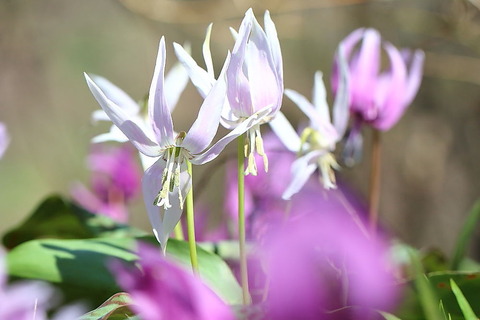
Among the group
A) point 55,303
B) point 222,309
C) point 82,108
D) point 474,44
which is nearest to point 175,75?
point 55,303

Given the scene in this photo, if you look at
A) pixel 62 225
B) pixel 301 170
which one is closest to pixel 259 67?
pixel 301 170

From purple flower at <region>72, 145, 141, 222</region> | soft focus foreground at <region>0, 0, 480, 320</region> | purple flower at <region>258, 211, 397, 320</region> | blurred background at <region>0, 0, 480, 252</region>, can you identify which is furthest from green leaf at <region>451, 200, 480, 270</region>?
Result: blurred background at <region>0, 0, 480, 252</region>

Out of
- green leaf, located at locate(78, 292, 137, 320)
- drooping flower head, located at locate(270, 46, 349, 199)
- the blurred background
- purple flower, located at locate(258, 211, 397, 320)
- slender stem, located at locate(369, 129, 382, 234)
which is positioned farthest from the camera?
the blurred background

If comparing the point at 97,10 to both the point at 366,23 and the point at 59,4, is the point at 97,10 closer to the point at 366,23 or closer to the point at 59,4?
the point at 59,4

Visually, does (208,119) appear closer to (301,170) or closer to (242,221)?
(242,221)

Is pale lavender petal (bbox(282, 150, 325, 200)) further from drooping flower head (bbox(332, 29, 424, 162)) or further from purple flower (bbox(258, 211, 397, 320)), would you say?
purple flower (bbox(258, 211, 397, 320))

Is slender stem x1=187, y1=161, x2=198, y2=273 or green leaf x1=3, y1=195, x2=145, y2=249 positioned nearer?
slender stem x1=187, y1=161, x2=198, y2=273

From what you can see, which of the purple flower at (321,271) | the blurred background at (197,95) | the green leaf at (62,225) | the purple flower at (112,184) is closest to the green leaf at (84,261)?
the green leaf at (62,225)
